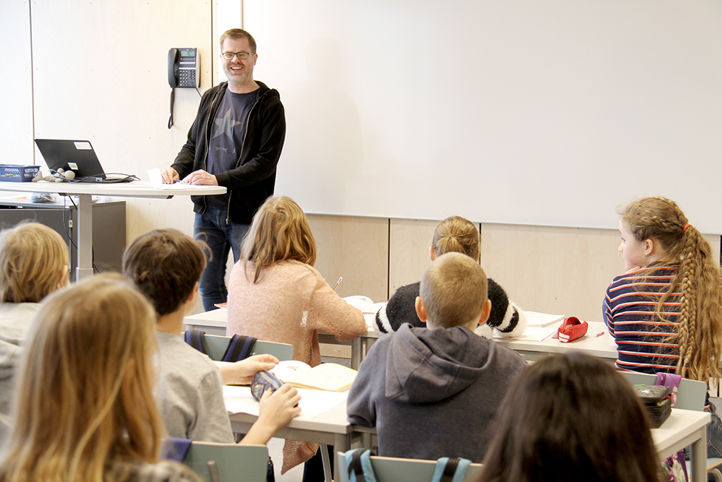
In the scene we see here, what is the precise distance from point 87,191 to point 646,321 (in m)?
2.43

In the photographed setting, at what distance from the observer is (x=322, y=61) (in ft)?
16.7

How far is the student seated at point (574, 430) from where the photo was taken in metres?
1.06

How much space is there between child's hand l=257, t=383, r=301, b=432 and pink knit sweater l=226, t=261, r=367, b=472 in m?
0.81

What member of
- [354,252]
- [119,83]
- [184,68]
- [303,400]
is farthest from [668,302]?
[119,83]

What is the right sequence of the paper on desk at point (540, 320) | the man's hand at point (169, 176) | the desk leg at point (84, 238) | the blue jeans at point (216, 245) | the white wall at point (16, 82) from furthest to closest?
the white wall at point (16, 82)
the blue jeans at point (216, 245)
the man's hand at point (169, 176)
the desk leg at point (84, 238)
the paper on desk at point (540, 320)

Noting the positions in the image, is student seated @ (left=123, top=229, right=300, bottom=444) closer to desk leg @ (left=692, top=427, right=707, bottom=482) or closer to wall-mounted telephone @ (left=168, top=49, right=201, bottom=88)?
desk leg @ (left=692, top=427, right=707, bottom=482)

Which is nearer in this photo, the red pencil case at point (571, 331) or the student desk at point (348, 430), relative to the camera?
the student desk at point (348, 430)

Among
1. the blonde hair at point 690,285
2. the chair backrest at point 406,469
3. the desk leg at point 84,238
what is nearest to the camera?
the chair backrest at point 406,469

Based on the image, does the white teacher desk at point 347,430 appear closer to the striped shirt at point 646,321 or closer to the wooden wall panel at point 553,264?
the striped shirt at point 646,321

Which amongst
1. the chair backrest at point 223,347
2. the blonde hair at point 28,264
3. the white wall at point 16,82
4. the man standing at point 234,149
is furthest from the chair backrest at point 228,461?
the white wall at point 16,82

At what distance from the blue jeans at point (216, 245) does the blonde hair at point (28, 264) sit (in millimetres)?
2557


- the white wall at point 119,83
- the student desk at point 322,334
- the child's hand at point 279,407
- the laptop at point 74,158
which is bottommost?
the student desk at point 322,334

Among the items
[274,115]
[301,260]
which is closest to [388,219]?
[274,115]

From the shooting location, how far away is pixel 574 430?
1.07m
